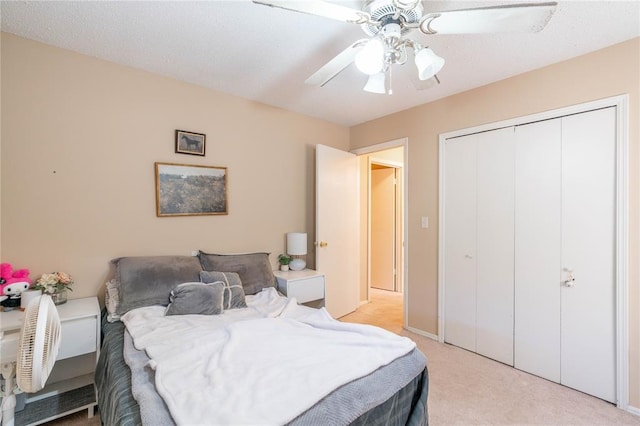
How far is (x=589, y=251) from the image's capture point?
2.15 metres

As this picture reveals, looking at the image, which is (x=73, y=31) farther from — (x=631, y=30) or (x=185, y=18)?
(x=631, y=30)

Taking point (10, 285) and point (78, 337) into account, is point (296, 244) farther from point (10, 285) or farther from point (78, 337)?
point (10, 285)

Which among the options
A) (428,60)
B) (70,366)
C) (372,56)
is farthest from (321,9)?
(70,366)

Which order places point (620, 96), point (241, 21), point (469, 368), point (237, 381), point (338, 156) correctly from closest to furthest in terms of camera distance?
point (237, 381) < point (241, 21) < point (620, 96) < point (469, 368) < point (338, 156)

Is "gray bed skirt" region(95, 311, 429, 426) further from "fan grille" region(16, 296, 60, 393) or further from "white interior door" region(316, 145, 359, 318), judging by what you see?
"white interior door" region(316, 145, 359, 318)

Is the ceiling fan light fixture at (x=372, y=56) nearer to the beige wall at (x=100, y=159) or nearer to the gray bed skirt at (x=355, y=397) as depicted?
the gray bed skirt at (x=355, y=397)

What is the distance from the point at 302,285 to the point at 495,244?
1845mm

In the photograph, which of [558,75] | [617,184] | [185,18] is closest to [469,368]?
[617,184]

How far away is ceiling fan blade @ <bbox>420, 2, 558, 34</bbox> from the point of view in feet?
3.77

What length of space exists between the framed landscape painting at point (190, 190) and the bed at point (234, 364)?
58cm

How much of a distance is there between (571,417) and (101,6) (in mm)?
3853

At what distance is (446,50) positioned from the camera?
6.87 feet

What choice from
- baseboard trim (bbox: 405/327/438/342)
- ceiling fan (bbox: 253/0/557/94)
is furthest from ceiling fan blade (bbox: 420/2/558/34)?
baseboard trim (bbox: 405/327/438/342)

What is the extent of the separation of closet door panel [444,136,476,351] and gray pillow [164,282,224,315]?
2.20 meters
